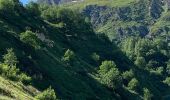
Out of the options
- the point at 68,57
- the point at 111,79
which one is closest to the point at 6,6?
the point at 68,57

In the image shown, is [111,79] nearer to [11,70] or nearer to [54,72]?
[54,72]

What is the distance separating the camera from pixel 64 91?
13562 cm

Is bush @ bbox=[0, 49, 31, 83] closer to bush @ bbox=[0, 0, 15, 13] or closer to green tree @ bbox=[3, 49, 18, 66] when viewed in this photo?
green tree @ bbox=[3, 49, 18, 66]

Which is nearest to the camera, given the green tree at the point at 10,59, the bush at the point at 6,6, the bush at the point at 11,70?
the bush at the point at 11,70

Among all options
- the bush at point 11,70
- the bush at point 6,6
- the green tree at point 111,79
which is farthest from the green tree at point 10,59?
the bush at point 6,6

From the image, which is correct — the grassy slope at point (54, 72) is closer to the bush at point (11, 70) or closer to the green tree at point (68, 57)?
the green tree at point (68, 57)

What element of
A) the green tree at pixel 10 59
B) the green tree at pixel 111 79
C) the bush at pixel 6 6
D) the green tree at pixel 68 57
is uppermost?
the green tree at pixel 10 59

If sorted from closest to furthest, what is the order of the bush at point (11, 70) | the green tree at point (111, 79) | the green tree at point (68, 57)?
the bush at point (11, 70), the green tree at point (68, 57), the green tree at point (111, 79)

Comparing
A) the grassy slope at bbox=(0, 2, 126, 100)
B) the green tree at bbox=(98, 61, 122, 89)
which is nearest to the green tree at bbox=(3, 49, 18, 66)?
the grassy slope at bbox=(0, 2, 126, 100)

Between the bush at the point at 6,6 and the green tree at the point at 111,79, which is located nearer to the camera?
the green tree at the point at 111,79

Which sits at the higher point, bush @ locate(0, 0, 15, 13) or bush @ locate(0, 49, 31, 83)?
bush @ locate(0, 49, 31, 83)

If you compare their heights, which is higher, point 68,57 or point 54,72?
point 54,72

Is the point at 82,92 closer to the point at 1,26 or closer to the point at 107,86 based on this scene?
the point at 107,86

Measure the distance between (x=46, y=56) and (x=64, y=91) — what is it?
76.0 feet
